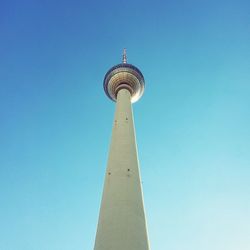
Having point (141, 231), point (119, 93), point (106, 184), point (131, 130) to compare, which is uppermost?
point (119, 93)

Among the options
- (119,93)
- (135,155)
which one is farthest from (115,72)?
(135,155)

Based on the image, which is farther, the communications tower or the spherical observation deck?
the spherical observation deck

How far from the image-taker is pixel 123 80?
4616cm

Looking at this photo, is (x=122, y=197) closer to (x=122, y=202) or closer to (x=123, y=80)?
(x=122, y=202)

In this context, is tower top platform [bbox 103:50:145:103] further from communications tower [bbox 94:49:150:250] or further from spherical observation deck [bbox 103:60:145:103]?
communications tower [bbox 94:49:150:250]

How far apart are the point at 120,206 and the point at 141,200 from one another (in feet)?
8.80

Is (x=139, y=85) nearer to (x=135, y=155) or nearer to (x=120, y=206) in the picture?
(x=135, y=155)

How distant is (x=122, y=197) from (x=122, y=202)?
55 centimetres

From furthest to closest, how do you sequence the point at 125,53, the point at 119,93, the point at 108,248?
the point at 125,53
the point at 119,93
the point at 108,248

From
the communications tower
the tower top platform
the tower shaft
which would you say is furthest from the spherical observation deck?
the tower shaft

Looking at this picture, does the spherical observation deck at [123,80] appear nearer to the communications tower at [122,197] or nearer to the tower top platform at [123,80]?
the tower top platform at [123,80]

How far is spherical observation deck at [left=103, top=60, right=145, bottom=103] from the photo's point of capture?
151 feet

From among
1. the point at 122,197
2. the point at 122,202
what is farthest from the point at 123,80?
the point at 122,202

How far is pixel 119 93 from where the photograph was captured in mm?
44125
